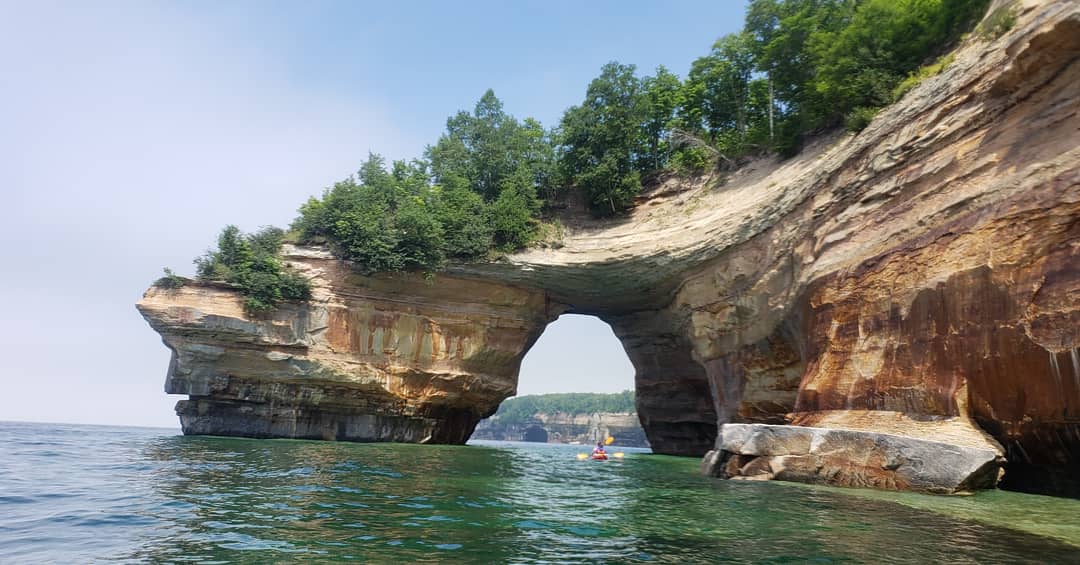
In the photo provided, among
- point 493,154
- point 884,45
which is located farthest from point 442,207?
point 884,45

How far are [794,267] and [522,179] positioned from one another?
14.7 m

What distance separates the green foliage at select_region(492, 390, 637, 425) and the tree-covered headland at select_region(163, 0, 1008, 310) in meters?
92.7

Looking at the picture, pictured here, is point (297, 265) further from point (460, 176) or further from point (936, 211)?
point (936, 211)

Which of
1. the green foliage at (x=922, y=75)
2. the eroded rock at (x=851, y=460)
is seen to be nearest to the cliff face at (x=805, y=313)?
the eroded rock at (x=851, y=460)

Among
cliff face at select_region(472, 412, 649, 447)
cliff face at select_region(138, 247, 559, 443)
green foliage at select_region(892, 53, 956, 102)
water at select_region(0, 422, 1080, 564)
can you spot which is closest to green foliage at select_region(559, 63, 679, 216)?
cliff face at select_region(138, 247, 559, 443)

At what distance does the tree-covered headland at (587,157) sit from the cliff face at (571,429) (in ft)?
249

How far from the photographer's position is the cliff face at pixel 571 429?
10919 centimetres

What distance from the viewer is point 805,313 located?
1792 cm

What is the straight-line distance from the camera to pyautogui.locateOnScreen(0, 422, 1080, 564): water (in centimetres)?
594

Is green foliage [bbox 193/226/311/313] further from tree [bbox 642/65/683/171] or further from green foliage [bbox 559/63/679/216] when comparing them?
tree [bbox 642/65/683/171]

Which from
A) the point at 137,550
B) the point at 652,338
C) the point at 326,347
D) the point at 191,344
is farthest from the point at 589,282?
the point at 137,550

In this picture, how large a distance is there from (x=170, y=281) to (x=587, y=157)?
19.7m

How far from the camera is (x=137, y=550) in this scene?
18.7 feet

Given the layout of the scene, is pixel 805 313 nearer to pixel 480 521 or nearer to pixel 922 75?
pixel 922 75
